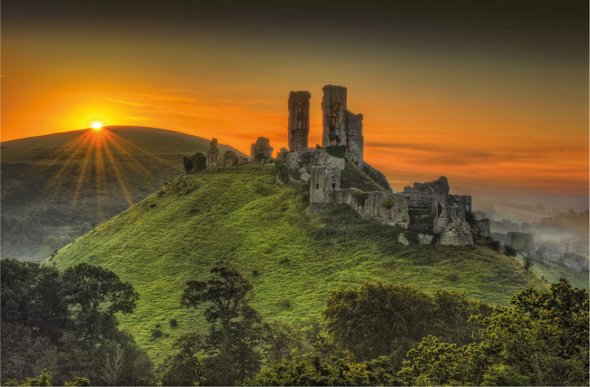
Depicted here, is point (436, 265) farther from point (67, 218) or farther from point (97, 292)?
point (67, 218)

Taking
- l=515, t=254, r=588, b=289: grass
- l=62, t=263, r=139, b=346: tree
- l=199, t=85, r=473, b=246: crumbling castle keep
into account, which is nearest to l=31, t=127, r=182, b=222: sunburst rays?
l=199, t=85, r=473, b=246: crumbling castle keep

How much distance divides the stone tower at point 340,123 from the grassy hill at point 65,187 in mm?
76305

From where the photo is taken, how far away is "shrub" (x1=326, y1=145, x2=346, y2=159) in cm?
8219

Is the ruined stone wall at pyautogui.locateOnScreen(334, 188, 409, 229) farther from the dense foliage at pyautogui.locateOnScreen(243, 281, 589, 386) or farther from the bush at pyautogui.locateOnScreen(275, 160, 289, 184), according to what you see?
the dense foliage at pyautogui.locateOnScreen(243, 281, 589, 386)

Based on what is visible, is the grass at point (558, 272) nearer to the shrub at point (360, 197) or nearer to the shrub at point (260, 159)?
the shrub at point (360, 197)

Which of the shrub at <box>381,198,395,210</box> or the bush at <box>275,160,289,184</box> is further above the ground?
the bush at <box>275,160,289,184</box>

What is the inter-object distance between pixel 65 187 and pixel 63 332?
425 feet

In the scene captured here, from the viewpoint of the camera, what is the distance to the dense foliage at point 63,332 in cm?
3900

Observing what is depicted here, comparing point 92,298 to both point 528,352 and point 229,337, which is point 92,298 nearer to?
point 229,337

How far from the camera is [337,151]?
82812 millimetres

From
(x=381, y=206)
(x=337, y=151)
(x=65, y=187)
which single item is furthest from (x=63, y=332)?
(x=65, y=187)

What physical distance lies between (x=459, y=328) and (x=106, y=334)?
1046 inches

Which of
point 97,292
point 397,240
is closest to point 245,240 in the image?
point 397,240

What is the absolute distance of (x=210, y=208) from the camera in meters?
80.1
